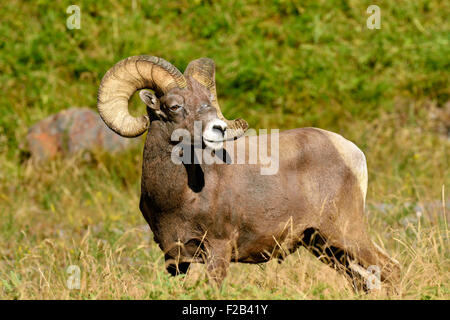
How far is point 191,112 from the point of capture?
205 inches

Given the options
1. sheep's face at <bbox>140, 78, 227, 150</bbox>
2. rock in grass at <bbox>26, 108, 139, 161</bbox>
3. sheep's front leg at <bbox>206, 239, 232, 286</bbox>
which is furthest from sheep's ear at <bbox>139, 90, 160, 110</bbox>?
rock in grass at <bbox>26, 108, 139, 161</bbox>

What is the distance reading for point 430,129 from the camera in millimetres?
11641

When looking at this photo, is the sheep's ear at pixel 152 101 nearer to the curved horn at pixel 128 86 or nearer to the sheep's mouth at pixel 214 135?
the curved horn at pixel 128 86

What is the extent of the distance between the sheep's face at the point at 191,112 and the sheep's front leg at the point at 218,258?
81cm

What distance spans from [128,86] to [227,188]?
3.99 feet

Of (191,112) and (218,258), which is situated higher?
(191,112)

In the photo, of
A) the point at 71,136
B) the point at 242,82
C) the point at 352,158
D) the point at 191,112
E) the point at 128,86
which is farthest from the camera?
the point at 242,82

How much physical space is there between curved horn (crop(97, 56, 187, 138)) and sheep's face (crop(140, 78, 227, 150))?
0.31 ft

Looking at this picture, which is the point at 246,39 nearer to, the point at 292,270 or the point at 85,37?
the point at 85,37

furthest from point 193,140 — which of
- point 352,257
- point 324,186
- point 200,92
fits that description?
point 352,257

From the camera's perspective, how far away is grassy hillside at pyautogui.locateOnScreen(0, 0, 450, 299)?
985 cm

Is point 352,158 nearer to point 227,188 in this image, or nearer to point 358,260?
point 358,260

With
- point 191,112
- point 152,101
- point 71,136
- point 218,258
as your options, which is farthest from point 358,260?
point 71,136
